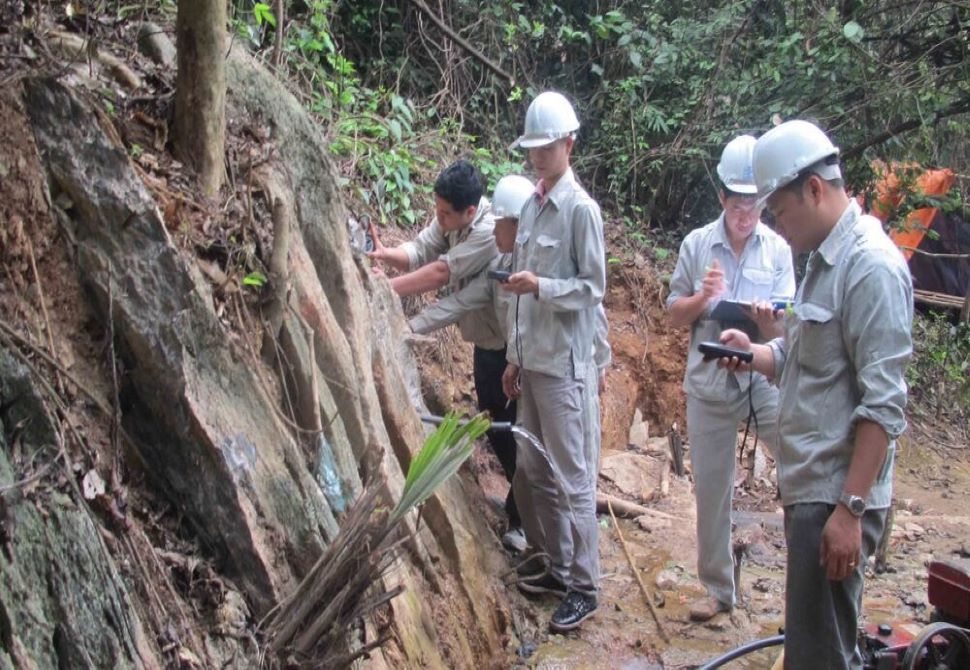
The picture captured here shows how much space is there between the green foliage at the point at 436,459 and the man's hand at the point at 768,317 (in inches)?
64.0

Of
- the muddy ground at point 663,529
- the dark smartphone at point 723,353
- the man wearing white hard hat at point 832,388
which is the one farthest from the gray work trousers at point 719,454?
the man wearing white hard hat at point 832,388

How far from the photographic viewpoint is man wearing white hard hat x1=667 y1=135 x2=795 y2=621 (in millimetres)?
4426

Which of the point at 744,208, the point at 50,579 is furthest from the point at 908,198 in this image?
the point at 50,579

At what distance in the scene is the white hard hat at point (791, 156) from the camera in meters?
2.70

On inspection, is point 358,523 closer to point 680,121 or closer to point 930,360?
point 680,121

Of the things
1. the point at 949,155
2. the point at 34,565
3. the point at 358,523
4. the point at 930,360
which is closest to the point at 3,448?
the point at 34,565

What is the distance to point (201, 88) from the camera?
3.16 meters

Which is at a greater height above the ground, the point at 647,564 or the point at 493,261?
the point at 493,261

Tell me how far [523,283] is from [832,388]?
1.76 metres

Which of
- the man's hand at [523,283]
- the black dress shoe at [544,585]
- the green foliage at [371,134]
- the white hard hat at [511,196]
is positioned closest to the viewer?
the man's hand at [523,283]

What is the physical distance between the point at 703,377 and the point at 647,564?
152cm

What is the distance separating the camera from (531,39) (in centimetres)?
991

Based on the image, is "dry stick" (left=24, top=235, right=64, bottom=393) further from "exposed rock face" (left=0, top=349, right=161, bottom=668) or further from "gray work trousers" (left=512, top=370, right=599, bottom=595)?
"gray work trousers" (left=512, top=370, right=599, bottom=595)

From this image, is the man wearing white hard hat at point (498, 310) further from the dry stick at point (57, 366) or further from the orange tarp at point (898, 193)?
the orange tarp at point (898, 193)
